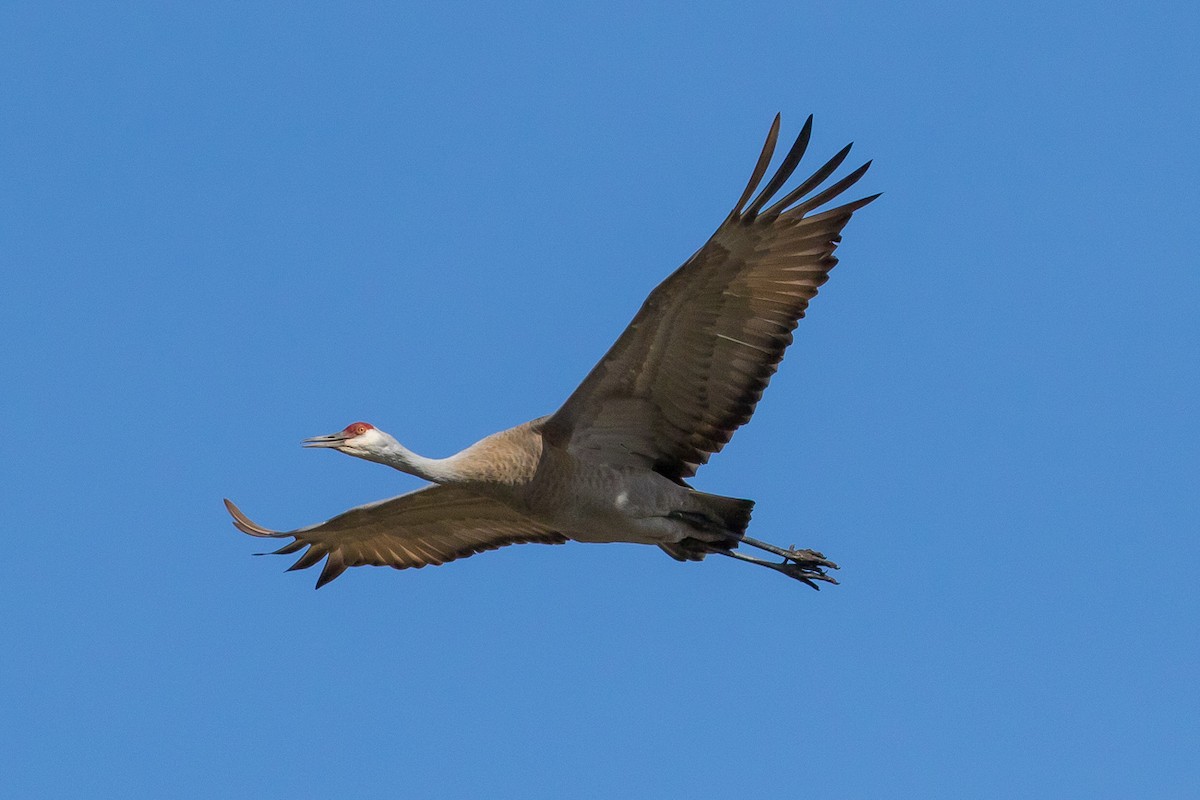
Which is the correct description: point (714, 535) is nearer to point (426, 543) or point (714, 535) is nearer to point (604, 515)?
point (604, 515)

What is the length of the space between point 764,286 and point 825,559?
2.32 metres

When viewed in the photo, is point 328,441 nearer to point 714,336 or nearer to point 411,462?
point 411,462

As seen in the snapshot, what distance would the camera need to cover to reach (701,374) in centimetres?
1148

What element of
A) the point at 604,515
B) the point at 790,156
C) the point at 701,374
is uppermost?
the point at 790,156

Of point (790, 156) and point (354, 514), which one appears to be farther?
point (354, 514)

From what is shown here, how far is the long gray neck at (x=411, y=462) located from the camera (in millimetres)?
11289

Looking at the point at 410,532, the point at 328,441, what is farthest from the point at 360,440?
the point at 410,532

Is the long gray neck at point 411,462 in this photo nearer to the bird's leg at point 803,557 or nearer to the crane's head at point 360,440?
the crane's head at point 360,440

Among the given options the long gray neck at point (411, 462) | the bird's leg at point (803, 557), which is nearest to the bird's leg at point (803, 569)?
the bird's leg at point (803, 557)

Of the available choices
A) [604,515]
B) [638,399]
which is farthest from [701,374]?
[604,515]

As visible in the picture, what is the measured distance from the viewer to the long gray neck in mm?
11289

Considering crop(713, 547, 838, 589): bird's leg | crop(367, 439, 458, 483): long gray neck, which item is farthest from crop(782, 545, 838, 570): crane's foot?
crop(367, 439, 458, 483): long gray neck

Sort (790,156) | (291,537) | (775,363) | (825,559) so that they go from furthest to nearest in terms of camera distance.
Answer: (291,537) < (825,559) < (775,363) < (790,156)

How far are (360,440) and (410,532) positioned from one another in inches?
86.1
